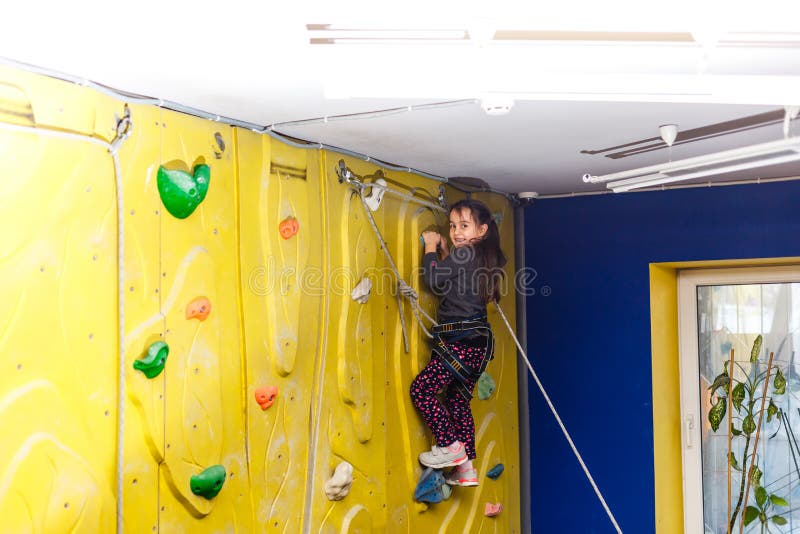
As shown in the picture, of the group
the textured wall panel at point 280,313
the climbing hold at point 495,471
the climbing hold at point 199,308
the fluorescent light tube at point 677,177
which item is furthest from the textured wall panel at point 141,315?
the climbing hold at point 495,471

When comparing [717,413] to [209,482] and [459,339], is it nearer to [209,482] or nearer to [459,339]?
[459,339]

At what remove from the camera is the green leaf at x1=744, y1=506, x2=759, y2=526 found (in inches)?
164

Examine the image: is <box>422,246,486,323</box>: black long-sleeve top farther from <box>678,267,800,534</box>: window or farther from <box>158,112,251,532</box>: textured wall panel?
<box>678,267,800,534</box>: window

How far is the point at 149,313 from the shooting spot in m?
2.50

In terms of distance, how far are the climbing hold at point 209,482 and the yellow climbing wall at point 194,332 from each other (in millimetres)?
29

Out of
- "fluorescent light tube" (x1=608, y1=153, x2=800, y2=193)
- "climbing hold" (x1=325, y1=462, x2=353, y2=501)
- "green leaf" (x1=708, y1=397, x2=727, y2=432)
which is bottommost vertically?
"climbing hold" (x1=325, y1=462, x2=353, y2=501)

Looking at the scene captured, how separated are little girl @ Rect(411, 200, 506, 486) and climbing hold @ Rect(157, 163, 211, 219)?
1292 millimetres

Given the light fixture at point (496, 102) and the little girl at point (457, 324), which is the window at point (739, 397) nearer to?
the little girl at point (457, 324)

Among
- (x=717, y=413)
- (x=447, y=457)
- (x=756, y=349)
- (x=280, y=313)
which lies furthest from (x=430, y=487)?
(x=756, y=349)

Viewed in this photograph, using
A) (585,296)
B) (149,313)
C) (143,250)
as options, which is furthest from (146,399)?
(585,296)

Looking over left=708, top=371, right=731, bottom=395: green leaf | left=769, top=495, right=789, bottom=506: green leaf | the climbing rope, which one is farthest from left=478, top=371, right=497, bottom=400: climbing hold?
the climbing rope

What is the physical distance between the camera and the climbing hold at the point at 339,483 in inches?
125

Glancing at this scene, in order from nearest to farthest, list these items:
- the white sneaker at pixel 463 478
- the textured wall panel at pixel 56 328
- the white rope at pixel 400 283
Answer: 1. the textured wall panel at pixel 56 328
2. the white rope at pixel 400 283
3. the white sneaker at pixel 463 478

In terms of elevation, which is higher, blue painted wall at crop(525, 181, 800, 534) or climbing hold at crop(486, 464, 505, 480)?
blue painted wall at crop(525, 181, 800, 534)
